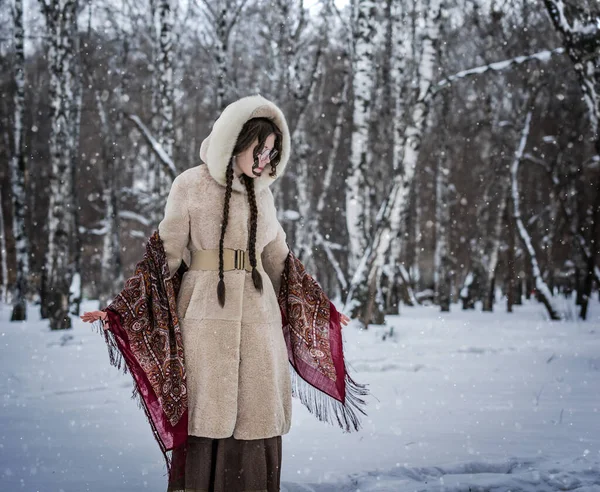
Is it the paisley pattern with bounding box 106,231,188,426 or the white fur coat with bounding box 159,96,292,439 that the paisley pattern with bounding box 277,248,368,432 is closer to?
the white fur coat with bounding box 159,96,292,439

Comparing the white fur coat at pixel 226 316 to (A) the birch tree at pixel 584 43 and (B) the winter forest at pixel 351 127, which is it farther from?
(A) the birch tree at pixel 584 43

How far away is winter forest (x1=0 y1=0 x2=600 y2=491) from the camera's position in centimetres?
1097

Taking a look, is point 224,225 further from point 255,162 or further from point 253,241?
point 255,162

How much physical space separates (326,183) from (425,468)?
1287 centimetres

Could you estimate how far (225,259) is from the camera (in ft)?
10.6

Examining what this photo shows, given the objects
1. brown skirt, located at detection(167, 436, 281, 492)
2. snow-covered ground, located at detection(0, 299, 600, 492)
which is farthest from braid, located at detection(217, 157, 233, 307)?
snow-covered ground, located at detection(0, 299, 600, 492)

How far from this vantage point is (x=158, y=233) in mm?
3252

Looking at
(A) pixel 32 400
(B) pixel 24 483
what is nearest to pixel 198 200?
(B) pixel 24 483

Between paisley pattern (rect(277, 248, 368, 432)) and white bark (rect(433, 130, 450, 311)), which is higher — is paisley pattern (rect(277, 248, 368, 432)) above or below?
below

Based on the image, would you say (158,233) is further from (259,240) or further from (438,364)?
(438,364)

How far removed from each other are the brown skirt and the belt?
2.68 ft

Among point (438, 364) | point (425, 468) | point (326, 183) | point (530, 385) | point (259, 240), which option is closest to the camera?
point (259, 240)

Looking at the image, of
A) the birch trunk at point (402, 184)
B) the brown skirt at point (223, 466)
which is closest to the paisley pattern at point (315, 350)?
the brown skirt at point (223, 466)

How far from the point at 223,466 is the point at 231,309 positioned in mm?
735
